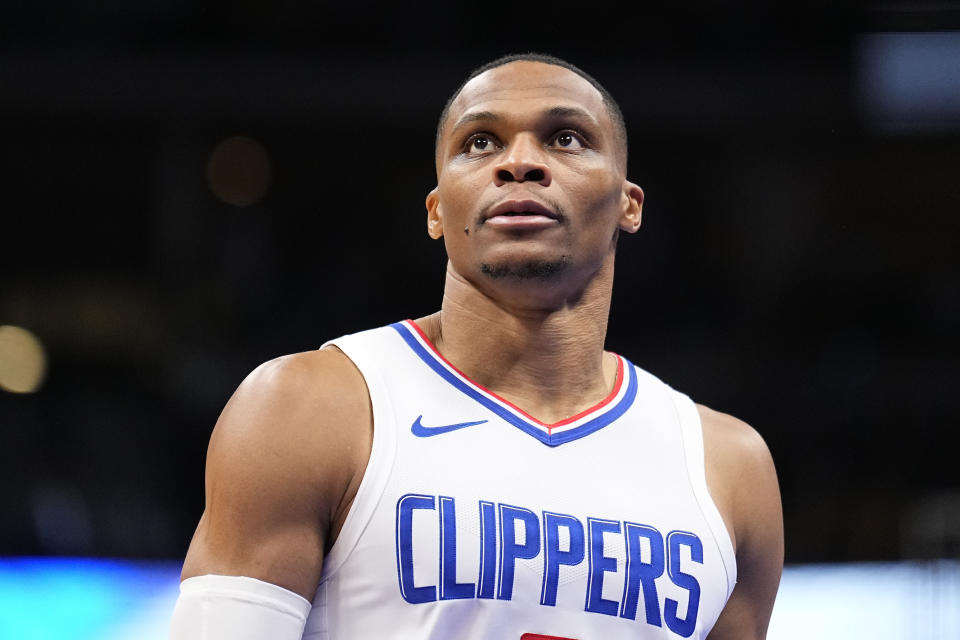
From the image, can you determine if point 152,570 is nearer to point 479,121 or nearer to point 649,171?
point 479,121

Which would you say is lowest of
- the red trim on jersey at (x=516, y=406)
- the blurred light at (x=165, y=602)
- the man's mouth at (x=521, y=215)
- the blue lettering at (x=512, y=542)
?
the blurred light at (x=165, y=602)

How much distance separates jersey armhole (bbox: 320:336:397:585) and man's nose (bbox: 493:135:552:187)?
0.51 meters

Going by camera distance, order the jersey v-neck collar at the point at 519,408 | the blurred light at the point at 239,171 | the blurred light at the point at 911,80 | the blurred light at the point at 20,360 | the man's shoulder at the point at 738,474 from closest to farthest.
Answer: the jersey v-neck collar at the point at 519,408 → the man's shoulder at the point at 738,474 → the blurred light at the point at 20,360 → the blurred light at the point at 911,80 → the blurred light at the point at 239,171

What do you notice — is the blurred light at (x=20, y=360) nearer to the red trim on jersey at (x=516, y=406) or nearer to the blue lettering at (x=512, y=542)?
the red trim on jersey at (x=516, y=406)

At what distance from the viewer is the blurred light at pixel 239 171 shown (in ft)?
26.2

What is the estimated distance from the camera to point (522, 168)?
221 cm

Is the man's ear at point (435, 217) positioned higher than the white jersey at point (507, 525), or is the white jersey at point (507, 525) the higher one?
the man's ear at point (435, 217)

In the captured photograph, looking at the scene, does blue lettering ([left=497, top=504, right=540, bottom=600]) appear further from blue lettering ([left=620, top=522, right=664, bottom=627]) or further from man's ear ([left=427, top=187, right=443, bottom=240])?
man's ear ([left=427, top=187, right=443, bottom=240])

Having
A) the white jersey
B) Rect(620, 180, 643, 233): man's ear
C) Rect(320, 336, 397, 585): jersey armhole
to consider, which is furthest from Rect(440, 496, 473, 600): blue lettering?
Rect(620, 180, 643, 233): man's ear

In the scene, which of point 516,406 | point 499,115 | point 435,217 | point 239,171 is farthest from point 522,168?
point 239,171

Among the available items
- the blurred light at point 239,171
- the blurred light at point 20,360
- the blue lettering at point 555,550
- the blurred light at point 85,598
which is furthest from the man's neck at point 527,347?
the blurred light at point 239,171

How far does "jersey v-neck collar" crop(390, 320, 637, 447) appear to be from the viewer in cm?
216

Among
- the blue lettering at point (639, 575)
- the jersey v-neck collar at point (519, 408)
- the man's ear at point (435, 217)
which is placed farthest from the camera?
the man's ear at point (435, 217)

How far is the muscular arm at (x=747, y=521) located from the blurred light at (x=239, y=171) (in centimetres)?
615
